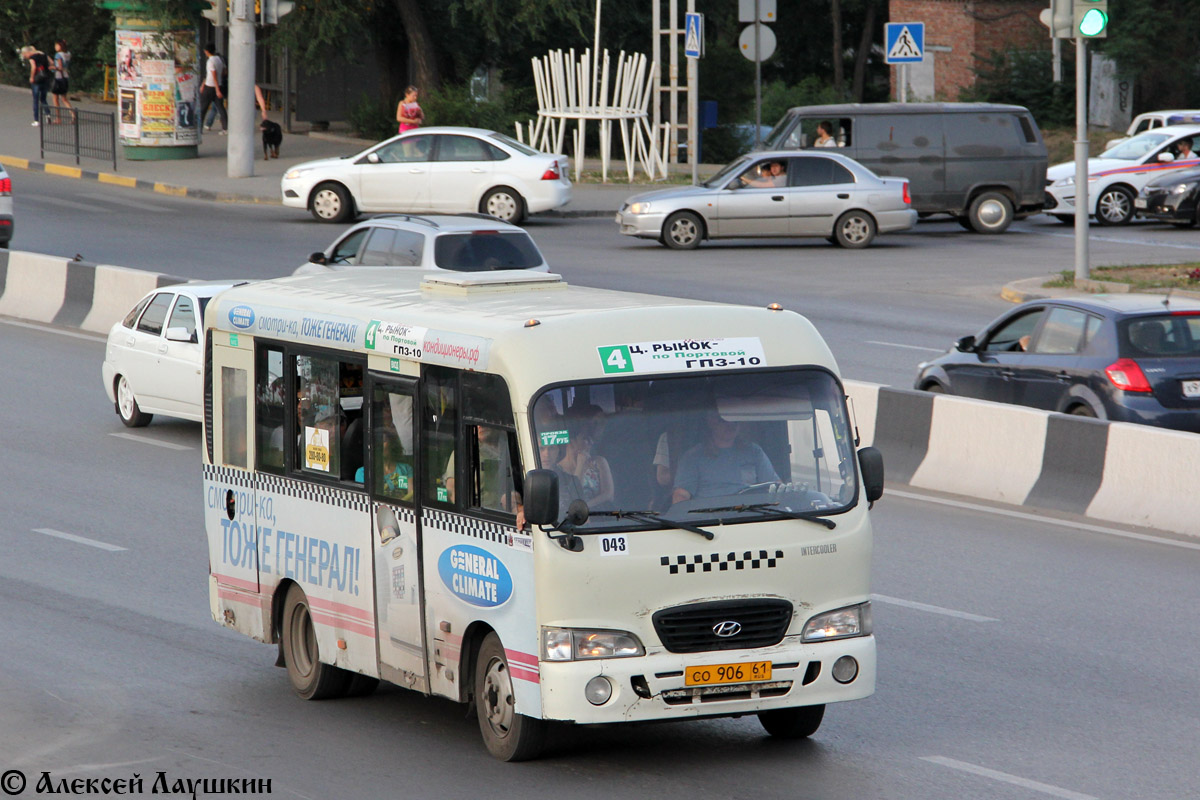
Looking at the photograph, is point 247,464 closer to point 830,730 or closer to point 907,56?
point 830,730

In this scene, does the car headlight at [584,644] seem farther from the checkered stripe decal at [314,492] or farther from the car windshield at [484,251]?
the car windshield at [484,251]

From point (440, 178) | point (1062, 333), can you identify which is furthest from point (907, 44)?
point (1062, 333)

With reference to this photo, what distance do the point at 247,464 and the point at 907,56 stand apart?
26.2 meters

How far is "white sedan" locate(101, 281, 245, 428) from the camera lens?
16.7 meters

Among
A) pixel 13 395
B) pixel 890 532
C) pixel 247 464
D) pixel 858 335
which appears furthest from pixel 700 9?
pixel 247 464

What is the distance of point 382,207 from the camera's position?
103 ft

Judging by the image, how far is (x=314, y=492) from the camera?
8898 mm

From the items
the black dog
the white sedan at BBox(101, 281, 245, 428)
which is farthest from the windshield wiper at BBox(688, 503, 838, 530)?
the black dog

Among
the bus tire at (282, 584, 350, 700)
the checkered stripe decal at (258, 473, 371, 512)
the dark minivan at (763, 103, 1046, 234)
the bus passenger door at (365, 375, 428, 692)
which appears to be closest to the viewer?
the bus passenger door at (365, 375, 428, 692)

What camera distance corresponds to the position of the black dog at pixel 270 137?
39.8 metres

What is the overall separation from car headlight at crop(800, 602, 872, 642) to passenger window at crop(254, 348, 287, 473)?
9.74ft

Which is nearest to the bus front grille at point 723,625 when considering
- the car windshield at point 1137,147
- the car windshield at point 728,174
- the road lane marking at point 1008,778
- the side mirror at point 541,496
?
the side mirror at point 541,496

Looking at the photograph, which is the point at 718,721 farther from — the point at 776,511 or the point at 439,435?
the point at 439,435

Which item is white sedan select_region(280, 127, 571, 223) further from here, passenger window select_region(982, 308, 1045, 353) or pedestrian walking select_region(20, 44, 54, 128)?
passenger window select_region(982, 308, 1045, 353)
